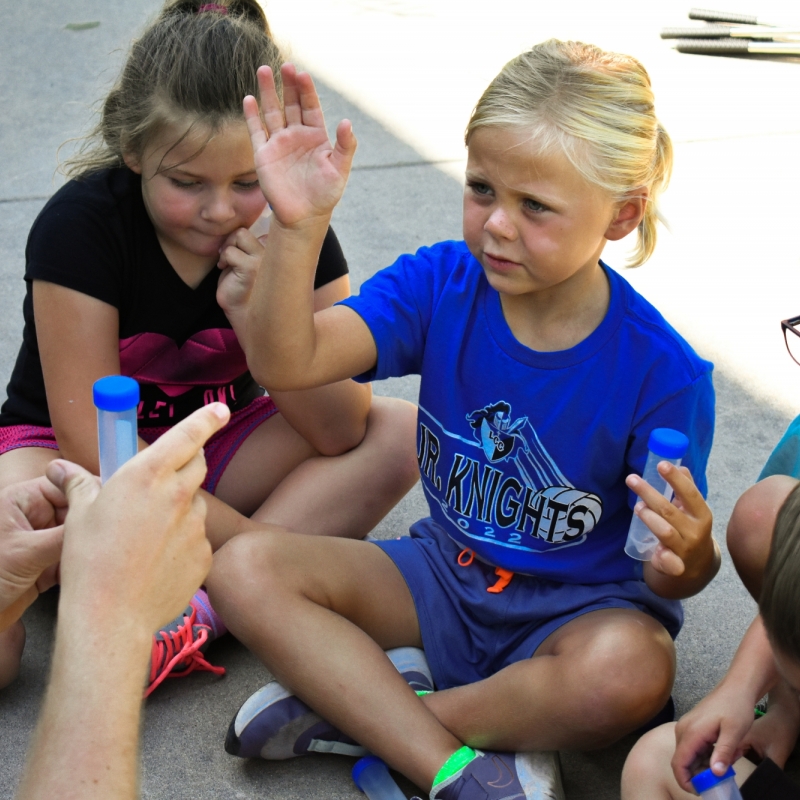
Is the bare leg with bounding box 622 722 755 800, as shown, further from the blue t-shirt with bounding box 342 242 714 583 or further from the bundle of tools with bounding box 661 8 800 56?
the bundle of tools with bounding box 661 8 800 56

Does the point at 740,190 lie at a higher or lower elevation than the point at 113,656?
lower

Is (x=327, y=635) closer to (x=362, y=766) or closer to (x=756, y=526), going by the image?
(x=362, y=766)

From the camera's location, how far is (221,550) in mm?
1571

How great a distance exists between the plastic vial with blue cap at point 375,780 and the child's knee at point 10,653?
537mm

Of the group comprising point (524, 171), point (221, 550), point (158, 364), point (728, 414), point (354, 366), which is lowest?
point (728, 414)

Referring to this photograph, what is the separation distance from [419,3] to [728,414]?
3196 mm

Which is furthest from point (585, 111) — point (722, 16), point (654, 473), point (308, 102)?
point (722, 16)

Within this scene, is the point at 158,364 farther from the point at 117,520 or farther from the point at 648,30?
the point at 648,30

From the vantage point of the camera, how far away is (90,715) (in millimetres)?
971

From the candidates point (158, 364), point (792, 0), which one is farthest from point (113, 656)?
point (792, 0)

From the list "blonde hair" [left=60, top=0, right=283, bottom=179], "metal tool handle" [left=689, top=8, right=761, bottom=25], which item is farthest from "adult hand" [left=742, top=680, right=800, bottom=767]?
"metal tool handle" [left=689, top=8, right=761, bottom=25]

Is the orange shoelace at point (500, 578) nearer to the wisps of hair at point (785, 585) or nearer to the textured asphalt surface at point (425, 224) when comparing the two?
the textured asphalt surface at point (425, 224)

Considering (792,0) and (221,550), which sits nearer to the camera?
(221,550)

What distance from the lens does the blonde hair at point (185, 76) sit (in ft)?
5.34
